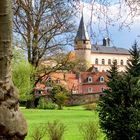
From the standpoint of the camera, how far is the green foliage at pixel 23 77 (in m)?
53.3

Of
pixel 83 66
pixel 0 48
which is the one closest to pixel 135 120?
pixel 0 48

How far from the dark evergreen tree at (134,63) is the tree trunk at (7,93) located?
9.52 metres

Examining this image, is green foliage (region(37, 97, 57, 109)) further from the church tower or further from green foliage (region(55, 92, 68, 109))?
the church tower

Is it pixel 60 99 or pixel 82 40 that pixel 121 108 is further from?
pixel 60 99

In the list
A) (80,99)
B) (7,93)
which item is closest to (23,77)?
(80,99)

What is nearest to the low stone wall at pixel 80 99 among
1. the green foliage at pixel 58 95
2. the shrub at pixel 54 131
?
the green foliage at pixel 58 95

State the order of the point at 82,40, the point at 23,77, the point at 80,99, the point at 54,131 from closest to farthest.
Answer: the point at 54,131
the point at 82,40
the point at 23,77
the point at 80,99

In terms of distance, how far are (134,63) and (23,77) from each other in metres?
39.4

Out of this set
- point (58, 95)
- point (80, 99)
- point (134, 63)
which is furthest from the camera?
point (80, 99)

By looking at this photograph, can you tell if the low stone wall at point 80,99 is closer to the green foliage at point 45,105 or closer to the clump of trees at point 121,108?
the green foliage at point 45,105

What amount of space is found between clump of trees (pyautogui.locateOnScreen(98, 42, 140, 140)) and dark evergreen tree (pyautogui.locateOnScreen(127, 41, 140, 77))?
2.64 feet

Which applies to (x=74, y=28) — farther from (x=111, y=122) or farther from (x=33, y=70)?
(x=111, y=122)

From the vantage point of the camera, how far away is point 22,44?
46.6 m

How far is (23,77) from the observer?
57.1 meters
